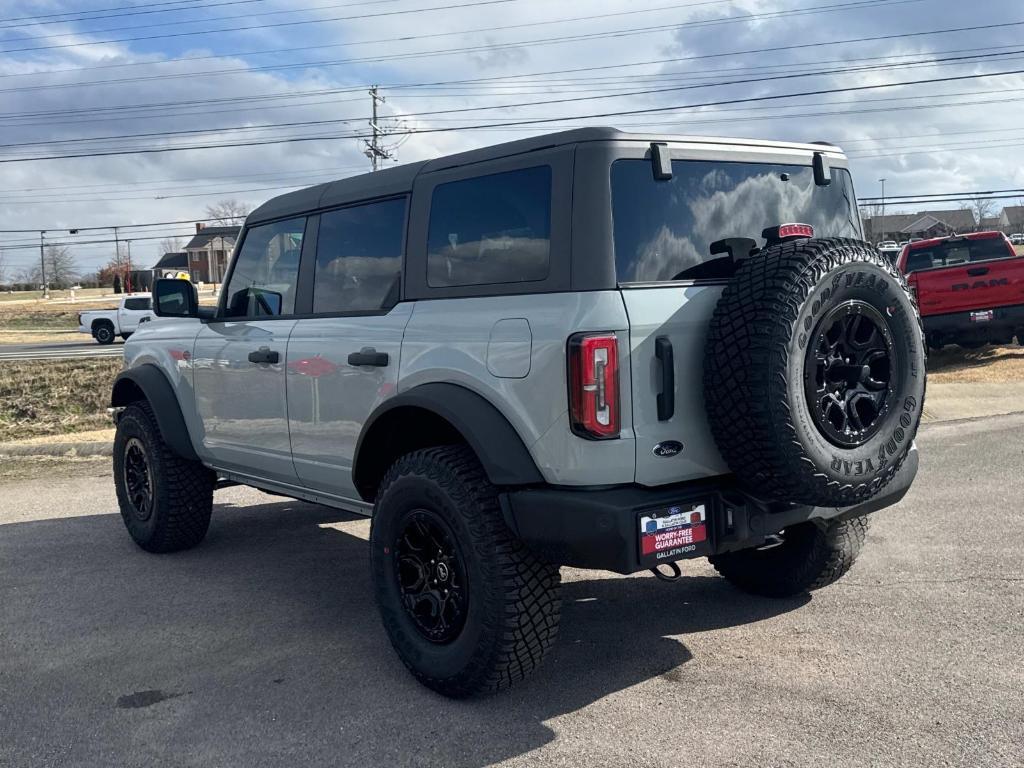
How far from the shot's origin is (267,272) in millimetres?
5352

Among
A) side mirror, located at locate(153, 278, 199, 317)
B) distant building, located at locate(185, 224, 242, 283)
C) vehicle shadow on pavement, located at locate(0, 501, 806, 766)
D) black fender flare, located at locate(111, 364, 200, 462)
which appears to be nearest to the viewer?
vehicle shadow on pavement, located at locate(0, 501, 806, 766)

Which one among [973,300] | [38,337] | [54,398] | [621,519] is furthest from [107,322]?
[621,519]

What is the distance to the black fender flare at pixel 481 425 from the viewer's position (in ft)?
11.6

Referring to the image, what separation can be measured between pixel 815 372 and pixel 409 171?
80.5 inches

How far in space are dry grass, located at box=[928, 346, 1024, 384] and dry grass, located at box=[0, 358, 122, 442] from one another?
38.2ft

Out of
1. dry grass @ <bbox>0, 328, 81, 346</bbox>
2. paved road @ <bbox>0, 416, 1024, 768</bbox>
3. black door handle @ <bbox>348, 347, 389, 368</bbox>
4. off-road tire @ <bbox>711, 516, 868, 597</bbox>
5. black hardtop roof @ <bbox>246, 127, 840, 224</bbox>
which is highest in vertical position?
black hardtop roof @ <bbox>246, 127, 840, 224</bbox>

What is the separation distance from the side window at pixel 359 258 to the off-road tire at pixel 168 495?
1834 millimetres

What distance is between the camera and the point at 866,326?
142 inches

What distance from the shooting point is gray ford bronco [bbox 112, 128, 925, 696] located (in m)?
3.37

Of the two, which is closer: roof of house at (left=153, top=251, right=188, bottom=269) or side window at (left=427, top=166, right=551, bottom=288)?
side window at (left=427, top=166, right=551, bottom=288)

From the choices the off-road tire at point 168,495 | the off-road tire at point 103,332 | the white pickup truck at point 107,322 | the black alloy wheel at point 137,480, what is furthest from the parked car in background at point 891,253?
the off-road tire at point 103,332

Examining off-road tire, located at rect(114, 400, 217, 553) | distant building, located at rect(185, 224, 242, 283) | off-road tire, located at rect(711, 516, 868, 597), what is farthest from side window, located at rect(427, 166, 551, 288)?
distant building, located at rect(185, 224, 242, 283)

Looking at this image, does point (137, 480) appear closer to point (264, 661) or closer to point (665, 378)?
point (264, 661)

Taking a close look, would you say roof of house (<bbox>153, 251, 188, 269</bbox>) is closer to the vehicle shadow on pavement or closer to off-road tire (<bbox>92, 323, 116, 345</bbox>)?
off-road tire (<bbox>92, 323, 116, 345</bbox>)
